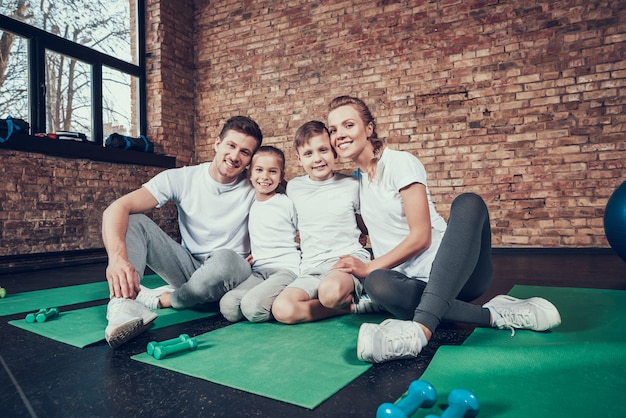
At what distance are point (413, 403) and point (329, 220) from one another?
3.20 feet

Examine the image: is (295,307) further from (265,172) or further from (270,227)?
(265,172)

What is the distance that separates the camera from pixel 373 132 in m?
1.69

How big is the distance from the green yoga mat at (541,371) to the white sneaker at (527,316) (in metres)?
0.03

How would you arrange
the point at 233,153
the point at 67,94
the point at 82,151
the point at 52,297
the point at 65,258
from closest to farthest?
the point at 233,153, the point at 52,297, the point at 65,258, the point at 82,151, the point at 67,94

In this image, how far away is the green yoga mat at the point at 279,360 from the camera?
1.03m

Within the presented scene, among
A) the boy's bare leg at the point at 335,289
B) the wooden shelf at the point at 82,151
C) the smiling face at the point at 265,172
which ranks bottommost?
the boy's bare leg at the point at 335,289

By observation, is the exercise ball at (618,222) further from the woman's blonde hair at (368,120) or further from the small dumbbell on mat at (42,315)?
the small dumbbell on mat at (42,315)

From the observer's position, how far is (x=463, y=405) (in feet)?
2.73

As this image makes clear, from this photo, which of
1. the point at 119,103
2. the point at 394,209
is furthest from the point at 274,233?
the point at 119,103

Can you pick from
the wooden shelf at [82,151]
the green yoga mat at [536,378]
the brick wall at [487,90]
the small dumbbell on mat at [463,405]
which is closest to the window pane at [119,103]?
the wooden shelf at [82,151]

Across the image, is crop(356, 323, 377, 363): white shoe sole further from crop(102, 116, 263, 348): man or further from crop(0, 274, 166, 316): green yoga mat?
crop(0, 274, 166, 316): green yoga mat

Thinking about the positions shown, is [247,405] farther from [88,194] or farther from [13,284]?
[88,194]

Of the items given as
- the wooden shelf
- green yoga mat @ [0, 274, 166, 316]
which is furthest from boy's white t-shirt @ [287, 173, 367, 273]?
the wooden shelf

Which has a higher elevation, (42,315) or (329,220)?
(329,220)
